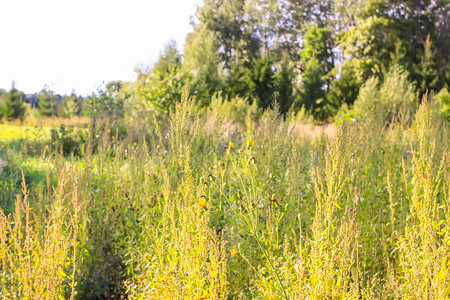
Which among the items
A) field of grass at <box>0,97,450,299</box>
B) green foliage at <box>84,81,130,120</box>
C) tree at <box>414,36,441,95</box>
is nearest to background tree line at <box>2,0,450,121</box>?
tree at <box>414,36,441,95</box>

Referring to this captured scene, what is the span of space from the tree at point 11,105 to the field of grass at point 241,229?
19.6 metres

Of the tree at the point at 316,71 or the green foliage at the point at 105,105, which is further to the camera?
the tree at the point at 316,71

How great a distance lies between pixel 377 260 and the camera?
2.51 meters

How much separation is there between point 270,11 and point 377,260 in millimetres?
27168

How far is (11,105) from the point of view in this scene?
2111 cm

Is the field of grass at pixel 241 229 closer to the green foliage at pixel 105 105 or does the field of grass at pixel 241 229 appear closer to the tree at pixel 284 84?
the green foliage at pixel 105 105

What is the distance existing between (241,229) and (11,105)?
22.9 meters

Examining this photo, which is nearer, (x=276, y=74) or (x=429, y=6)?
(x=276, y=74)

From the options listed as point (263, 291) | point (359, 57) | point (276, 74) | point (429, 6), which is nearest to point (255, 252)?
point (263, 291)

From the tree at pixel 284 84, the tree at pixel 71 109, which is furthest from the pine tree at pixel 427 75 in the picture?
the tree at pixel 71 109

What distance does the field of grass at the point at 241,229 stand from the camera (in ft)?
5.44

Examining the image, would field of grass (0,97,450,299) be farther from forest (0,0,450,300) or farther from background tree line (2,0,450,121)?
background tree line (2,0,450,121)

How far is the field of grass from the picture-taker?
1.66 meters

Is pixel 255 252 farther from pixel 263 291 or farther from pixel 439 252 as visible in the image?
pixel 439 252
